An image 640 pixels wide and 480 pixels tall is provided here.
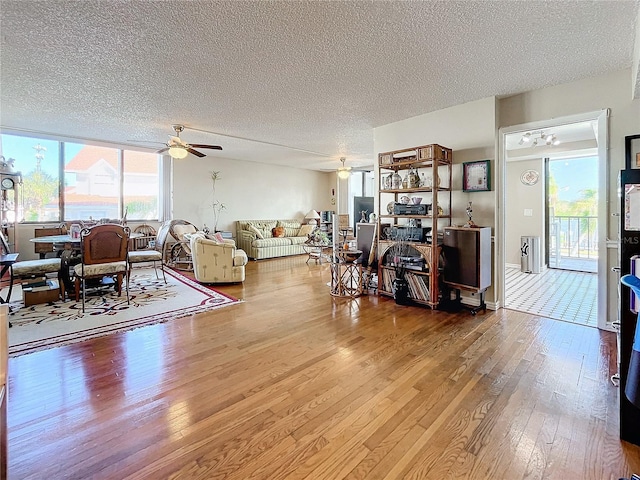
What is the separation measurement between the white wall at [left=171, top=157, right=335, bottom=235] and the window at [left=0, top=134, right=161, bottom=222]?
651mm

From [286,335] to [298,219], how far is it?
7046 millimetres

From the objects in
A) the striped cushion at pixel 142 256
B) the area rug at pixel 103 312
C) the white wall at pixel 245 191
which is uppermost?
the white wall at pixel 245 191

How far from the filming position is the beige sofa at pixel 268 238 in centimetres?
760

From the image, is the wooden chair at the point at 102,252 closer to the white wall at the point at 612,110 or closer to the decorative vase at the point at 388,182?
the decorative vase at the point at 388,182

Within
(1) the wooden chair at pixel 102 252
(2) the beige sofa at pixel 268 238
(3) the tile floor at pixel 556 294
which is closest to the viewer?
(3) the tile floor at pixel 556 294

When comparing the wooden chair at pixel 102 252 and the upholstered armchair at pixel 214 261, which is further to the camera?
the upholstered armchair at pixel 214 261

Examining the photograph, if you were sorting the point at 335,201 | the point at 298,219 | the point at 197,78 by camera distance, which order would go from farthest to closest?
the point at 335,201 < the point at 298,219 < the point at 197,78

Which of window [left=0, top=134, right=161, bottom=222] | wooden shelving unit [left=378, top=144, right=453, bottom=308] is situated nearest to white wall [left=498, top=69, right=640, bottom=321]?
wooden shelving unit [left=378, top=144, right=453, bottom=308]

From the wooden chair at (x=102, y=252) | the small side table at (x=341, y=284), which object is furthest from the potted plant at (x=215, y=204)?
the small side table at (x=341, y=284)

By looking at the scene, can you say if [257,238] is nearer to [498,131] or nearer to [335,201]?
[335,201]

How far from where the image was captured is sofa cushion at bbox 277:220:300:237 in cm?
863

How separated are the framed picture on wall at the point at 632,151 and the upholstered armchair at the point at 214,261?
4.94 metres

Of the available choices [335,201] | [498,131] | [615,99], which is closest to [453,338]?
[498,131]

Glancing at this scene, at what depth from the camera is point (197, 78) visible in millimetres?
3127
